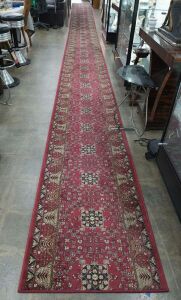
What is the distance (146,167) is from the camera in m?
2.20

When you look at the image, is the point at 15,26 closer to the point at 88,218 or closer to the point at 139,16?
the point at 139,16

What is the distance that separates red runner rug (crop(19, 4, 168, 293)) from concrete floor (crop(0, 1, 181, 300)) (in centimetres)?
6

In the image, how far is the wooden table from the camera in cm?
208

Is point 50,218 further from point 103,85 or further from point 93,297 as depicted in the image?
point 103,85

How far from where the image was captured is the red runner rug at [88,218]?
139 centimetres

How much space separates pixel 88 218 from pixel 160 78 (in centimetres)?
168

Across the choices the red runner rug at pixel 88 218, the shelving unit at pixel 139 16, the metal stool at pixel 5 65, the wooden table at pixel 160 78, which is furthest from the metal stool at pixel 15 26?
the wooden table at pixel 160 78

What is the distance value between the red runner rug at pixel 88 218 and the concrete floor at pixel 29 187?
0.06m

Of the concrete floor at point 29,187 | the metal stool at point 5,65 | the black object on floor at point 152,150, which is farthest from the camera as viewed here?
the metal stool at point 5,65

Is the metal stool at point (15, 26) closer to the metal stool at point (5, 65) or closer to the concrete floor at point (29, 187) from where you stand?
the metal stool at point (5, 65)

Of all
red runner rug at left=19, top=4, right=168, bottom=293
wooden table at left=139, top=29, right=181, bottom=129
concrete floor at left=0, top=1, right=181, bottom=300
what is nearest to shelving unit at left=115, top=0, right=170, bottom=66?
wooden table at left=139, top=29, right=181, bottom=129

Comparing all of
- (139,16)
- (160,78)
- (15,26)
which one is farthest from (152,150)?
(15,26)

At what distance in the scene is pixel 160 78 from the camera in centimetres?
250

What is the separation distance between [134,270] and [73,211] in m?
0.59
